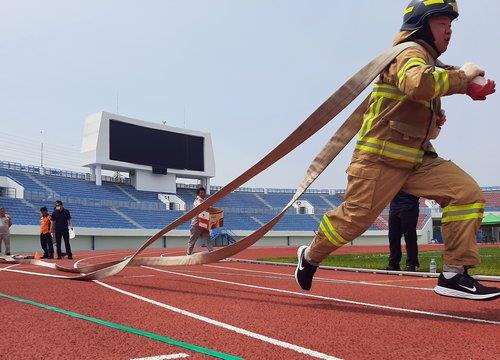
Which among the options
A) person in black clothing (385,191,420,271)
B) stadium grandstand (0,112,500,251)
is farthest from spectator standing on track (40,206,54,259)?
stadium grandstand (0,112,500,251)

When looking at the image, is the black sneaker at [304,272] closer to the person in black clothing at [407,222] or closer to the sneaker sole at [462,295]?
the sneaker sole at [462,295]

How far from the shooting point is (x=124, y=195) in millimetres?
40500

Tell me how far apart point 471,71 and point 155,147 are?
37439 mm

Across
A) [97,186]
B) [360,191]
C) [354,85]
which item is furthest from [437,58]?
[97,186]

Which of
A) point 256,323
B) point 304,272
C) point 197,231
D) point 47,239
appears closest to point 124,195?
point 47,239

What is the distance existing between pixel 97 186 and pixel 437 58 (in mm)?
38705

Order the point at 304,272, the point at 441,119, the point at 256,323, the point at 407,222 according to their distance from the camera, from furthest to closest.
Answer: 1. the point at 407,222
2. the point at 304,272
3. the point at 441,119
4. the point at 256,323

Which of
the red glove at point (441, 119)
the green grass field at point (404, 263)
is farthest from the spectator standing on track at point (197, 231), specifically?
the red glove at point (441, 119)

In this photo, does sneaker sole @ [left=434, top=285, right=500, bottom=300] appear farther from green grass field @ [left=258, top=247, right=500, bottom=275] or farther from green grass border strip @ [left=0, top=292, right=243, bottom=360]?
green grass field @ [left=258, top=247, right=500, bottom=275]

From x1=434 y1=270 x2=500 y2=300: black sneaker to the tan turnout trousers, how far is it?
11 centimetres

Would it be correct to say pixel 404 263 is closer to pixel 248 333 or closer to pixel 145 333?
pixel 248 333

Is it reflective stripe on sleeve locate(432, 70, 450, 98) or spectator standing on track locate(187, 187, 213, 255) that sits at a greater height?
reflective stripe on sleeve locate(432, 70, 450, 98)

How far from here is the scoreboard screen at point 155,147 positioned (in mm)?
37188

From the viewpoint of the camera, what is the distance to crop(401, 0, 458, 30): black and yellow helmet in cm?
330
